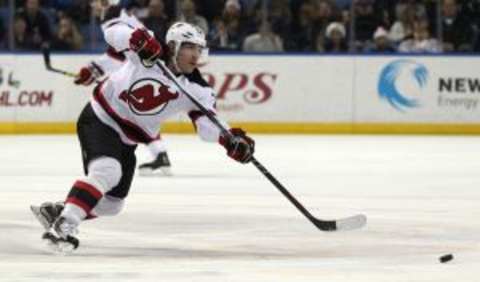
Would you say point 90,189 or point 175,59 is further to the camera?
point 175,59

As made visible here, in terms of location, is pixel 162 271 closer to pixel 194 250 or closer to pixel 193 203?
pixel 194 250

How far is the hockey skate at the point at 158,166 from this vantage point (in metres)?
11.2

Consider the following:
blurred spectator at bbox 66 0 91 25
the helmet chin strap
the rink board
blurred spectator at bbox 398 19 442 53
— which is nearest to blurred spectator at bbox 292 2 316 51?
the rink board

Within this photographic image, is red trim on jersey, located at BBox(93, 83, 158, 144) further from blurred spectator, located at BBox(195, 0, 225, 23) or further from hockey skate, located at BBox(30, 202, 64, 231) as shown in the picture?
blurred spectator, located at BBox(195, 0, 225, 23)

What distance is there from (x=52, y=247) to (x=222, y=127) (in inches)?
36.5

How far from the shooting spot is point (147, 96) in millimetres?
6965

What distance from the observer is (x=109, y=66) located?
1160 centimetres

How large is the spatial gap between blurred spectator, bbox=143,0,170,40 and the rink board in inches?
23.7

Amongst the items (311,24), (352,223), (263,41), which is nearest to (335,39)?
(311,24)

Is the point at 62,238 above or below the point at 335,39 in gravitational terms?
above

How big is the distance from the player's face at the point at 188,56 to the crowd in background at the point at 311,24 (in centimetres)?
900

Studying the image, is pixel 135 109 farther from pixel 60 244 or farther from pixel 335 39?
pixel 335 39

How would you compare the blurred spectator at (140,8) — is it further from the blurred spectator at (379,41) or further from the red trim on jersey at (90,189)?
the red trim on jersey at (90,189)

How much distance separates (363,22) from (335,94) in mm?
818
